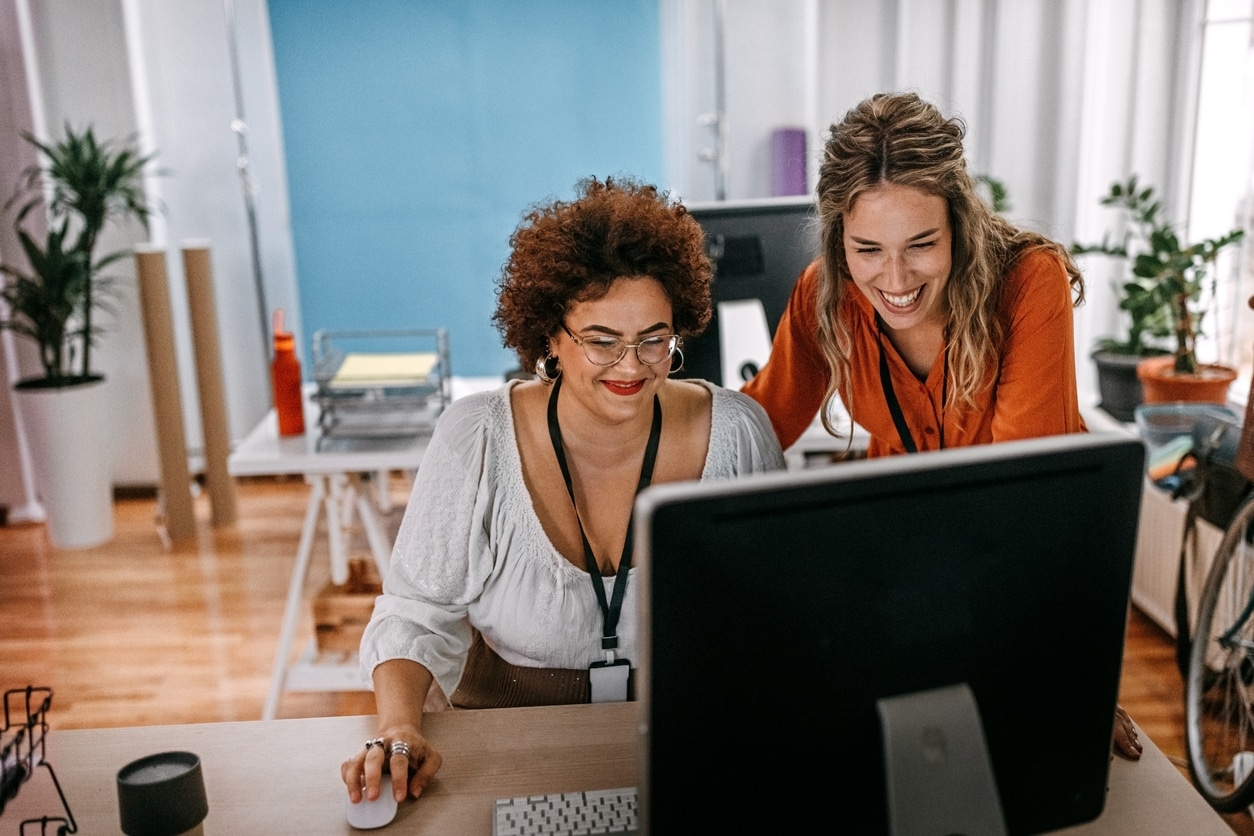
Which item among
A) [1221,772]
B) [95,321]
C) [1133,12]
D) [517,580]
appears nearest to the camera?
[517,580]

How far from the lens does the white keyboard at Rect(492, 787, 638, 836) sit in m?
1.16

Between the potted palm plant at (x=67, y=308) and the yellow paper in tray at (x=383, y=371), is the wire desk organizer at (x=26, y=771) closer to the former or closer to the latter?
the yellow paper in tray at (x=383, y=371)

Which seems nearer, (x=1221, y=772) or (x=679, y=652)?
(x=679, y=652)

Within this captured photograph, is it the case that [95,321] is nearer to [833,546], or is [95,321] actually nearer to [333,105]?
[333,105]

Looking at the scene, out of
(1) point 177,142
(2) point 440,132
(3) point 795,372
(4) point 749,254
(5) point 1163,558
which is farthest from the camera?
(2) point 440,132

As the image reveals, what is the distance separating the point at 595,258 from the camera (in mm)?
1526

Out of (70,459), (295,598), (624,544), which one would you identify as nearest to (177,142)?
(70,459)

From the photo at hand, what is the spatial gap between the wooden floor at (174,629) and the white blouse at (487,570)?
38.7 inches

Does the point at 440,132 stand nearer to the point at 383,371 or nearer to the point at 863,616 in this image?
the point at 383,371

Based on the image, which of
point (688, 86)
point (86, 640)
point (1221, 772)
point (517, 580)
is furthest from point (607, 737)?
point (688, 86)

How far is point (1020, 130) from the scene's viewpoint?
164 inches

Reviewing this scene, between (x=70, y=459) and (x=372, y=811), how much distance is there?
3201mm

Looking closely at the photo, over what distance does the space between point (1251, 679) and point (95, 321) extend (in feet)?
13.0

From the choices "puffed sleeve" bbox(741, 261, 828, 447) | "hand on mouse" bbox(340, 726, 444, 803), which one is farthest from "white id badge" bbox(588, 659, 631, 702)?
"puffed sleeve" bbox(741, 261, 828, 447)
